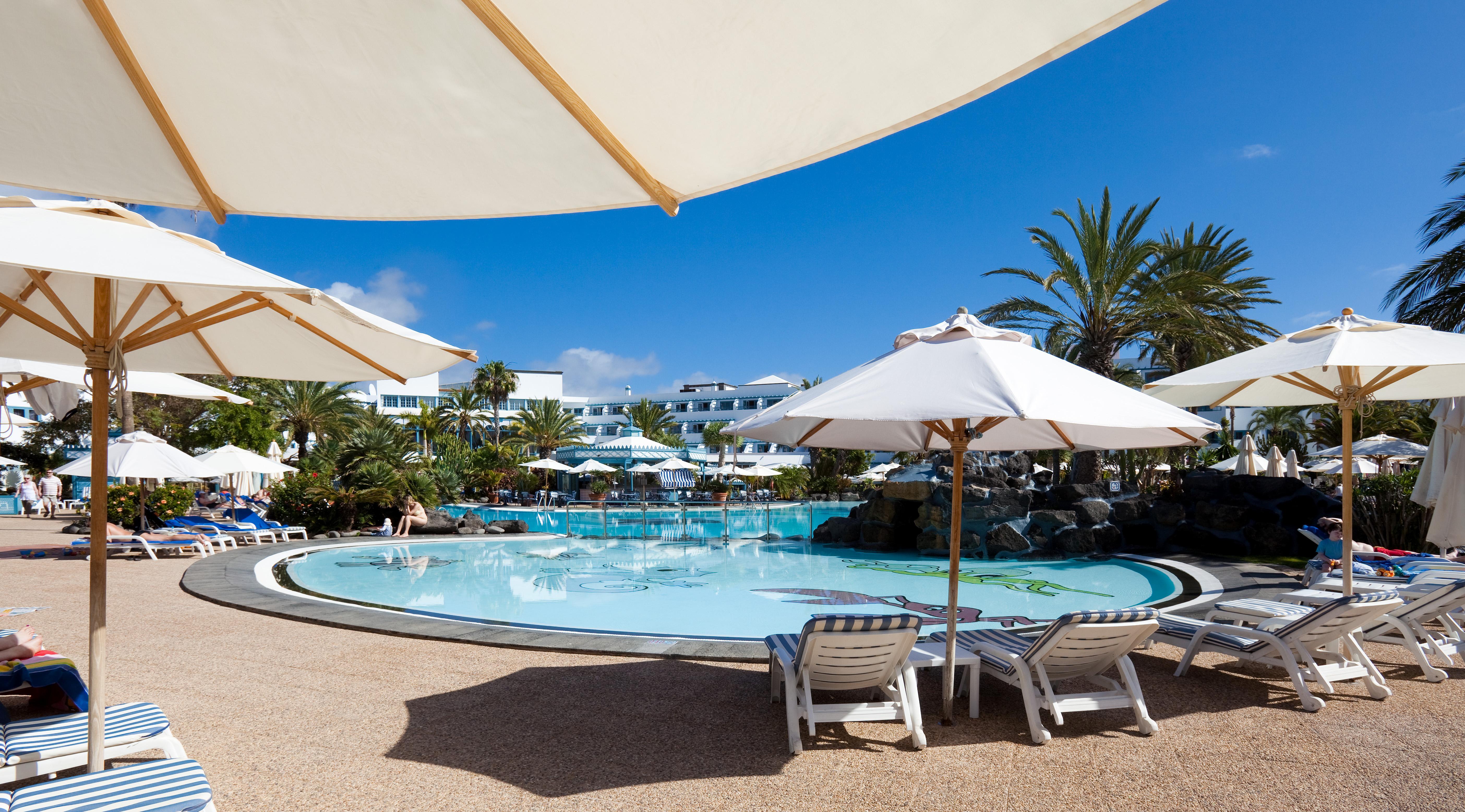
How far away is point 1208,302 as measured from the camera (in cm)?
1769

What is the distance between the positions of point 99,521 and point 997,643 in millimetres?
4958

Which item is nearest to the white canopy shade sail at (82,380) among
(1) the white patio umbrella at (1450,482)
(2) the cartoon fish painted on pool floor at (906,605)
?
(2) the cartoon fish painted on pool floor at (906,605)


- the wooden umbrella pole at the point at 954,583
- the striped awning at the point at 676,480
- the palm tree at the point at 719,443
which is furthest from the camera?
the striped awning at the point at 676,480

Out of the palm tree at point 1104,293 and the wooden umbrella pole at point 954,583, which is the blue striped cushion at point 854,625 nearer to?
the wooden umbrella pole at point 954,583

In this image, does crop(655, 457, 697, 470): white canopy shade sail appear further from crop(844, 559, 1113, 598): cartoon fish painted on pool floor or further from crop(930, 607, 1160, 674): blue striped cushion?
crop(930, 607, 1160, 674): blue striped cushion

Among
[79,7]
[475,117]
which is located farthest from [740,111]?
[79,7]

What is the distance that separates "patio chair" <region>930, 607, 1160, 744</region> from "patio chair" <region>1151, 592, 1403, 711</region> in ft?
3.60

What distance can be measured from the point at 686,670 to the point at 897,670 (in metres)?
1.95

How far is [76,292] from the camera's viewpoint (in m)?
4.09

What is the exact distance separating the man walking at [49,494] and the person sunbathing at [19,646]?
23954 mm

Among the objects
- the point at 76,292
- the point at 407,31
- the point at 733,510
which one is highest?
the point at 407,31

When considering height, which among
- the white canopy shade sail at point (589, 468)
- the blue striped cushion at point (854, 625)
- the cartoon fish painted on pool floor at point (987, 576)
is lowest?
the cartoon fish painted on pool floor at point (987, 576)

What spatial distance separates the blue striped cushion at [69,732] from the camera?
3.60 meters

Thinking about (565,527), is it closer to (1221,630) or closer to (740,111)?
(1221,630)
